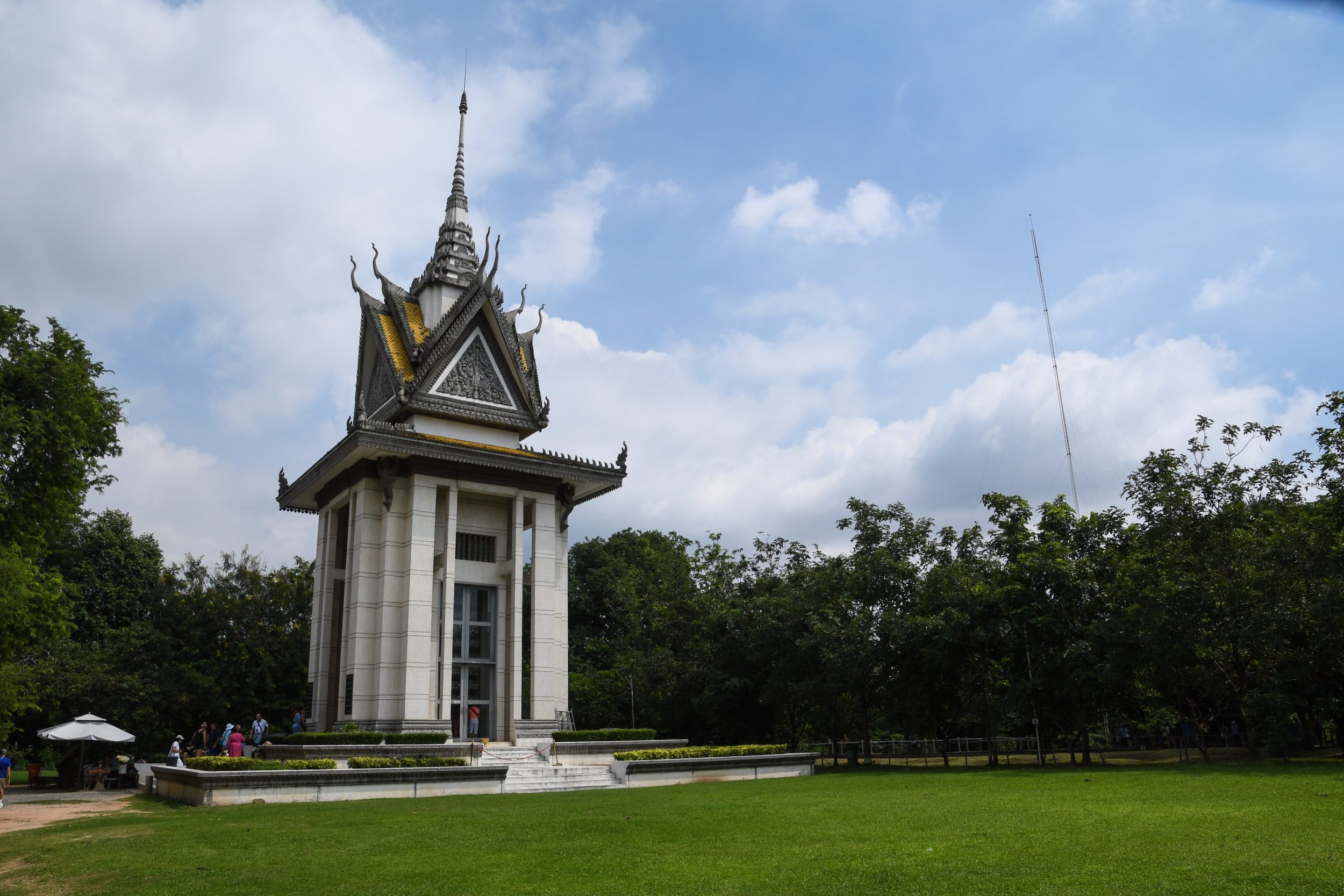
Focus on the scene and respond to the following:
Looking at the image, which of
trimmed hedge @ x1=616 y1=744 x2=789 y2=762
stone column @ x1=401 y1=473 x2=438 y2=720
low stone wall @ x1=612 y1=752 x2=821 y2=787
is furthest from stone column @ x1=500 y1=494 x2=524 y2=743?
low stone wall @ x1=612 y1=752 x2=821 y2=787

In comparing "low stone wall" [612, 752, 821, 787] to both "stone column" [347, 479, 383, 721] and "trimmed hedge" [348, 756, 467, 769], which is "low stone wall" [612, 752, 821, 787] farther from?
"stone column" [347, 479, 383, 721]

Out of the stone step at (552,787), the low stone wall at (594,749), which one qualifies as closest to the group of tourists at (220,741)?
the stone step at (552,787)

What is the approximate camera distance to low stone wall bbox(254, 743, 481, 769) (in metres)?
22.3

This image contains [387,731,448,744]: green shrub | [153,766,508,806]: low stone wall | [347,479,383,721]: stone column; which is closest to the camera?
[153,766,508,806]: low stone wall

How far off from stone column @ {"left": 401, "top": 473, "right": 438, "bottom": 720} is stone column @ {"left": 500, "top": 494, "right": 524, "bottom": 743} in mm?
2455

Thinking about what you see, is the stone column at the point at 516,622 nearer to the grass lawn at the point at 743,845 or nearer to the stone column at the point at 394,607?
the stone column at the point at 394,607

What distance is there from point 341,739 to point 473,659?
6800 mm

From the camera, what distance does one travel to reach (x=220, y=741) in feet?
93.5

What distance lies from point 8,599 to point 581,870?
17823 mm

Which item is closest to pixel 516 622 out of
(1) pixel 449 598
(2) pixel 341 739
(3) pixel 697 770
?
(1) pixel 449 598

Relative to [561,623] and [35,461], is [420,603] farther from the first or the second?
[35,461]

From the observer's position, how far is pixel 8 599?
21031 mm

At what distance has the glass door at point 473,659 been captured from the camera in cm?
2936

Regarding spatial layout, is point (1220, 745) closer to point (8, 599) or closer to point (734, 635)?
point (734, 635)
